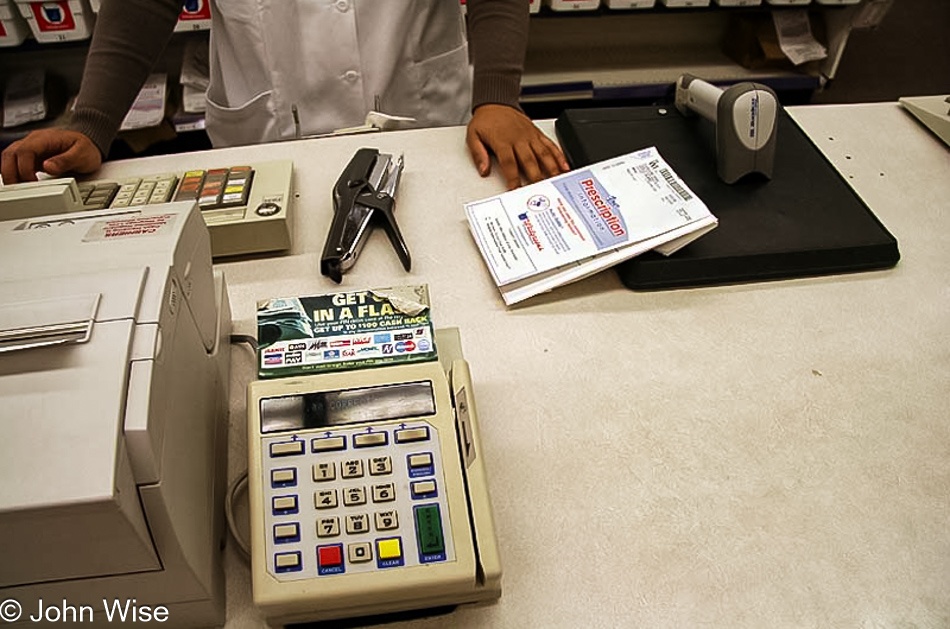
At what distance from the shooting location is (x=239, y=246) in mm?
766

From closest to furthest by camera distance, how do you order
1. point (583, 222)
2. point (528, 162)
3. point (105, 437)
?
1. point (105, 437)
2. point (583, 222)
3. point (528, 162)

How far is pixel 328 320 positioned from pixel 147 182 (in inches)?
14.2

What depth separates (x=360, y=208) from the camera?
80 centimetres

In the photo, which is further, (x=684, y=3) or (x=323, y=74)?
(x=684, y=3)

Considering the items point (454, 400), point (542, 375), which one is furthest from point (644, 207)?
point (454, 400)

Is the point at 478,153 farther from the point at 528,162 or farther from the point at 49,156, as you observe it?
the point at 49,156

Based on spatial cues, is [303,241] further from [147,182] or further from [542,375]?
[542,375]

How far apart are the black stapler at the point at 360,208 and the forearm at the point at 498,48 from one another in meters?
0.21

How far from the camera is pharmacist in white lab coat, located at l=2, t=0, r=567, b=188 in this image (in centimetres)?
89

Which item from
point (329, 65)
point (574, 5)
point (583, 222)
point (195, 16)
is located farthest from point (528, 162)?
point (195, 16)

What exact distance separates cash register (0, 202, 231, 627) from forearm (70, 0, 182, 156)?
45 centimetres

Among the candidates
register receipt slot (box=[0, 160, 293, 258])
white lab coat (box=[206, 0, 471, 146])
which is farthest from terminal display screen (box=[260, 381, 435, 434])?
white lab coat (box=[206, 0, 471, 146])

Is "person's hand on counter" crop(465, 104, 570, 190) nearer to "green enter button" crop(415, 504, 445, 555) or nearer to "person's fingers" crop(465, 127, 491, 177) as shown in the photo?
"person's fingers" crop(465, 127, 491, 177)

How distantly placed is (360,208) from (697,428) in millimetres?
423
